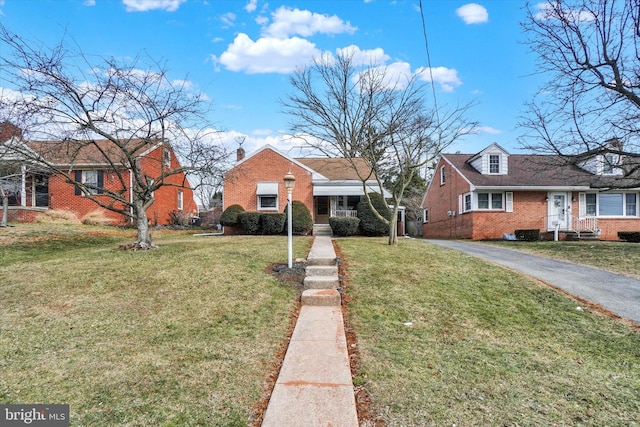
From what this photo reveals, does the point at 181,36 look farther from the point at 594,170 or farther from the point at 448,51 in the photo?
the point at 594,170

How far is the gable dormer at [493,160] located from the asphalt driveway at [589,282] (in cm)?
1049

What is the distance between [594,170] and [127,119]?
2456cm

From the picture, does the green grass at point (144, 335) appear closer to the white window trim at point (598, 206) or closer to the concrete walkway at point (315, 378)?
the concrete walkway at point (315, 378)

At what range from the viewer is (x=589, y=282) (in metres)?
8.46

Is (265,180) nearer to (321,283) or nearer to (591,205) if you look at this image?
(321,283)

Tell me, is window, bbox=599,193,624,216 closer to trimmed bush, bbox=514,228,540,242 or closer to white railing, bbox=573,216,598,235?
white railing, bbox=573,216,598,235

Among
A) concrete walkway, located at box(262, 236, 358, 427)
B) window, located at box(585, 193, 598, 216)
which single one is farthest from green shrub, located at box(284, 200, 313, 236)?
window, located at box(585, 193, 598, 216)

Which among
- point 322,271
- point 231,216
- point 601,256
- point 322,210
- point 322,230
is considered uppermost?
point 322,210

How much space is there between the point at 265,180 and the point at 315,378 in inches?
715

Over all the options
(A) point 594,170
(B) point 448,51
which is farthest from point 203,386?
(A) point 594,170

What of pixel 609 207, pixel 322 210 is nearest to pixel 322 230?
pixel 322 210

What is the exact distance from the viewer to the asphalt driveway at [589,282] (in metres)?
6.77

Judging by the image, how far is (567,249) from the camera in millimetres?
13867

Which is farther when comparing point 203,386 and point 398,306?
point 398,306
